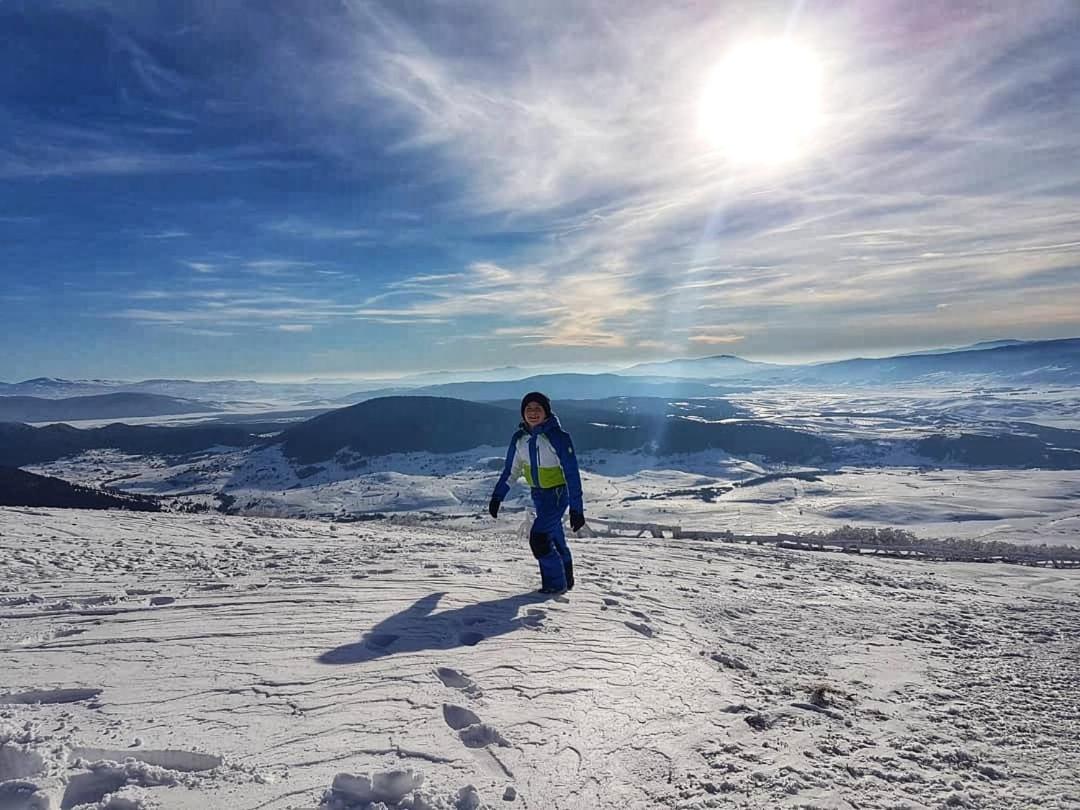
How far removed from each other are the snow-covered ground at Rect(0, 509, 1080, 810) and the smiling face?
244cm

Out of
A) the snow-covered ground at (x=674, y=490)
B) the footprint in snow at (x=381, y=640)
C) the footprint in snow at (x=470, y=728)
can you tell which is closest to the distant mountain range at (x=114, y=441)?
the snow-covered ground at (x=674, y=490)

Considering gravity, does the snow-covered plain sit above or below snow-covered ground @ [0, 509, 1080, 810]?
below

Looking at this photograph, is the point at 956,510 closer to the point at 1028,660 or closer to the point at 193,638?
the point at 1028,660

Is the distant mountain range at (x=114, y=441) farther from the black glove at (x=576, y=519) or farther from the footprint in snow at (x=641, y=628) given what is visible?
the footprint in snow at (x=641, y=628)

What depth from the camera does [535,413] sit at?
784 cm

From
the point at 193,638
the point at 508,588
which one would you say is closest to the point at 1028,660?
the point at 508,588

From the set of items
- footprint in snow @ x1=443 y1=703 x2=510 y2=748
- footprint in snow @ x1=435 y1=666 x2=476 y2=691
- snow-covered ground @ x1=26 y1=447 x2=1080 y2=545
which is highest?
footprint in snow @ x1=443 y1=703 x2=510 y2=748

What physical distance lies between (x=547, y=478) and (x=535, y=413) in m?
0.94

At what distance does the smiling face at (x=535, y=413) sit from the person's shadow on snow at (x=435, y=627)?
2.42 m

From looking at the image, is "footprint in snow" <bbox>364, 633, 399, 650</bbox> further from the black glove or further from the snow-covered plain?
the snow-covered plain

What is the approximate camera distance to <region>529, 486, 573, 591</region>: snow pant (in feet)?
26.0

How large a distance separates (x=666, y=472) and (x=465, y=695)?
121 meters

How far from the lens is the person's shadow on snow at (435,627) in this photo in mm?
5316

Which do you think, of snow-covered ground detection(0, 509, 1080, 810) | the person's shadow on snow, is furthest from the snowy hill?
the person's shadow on snow
